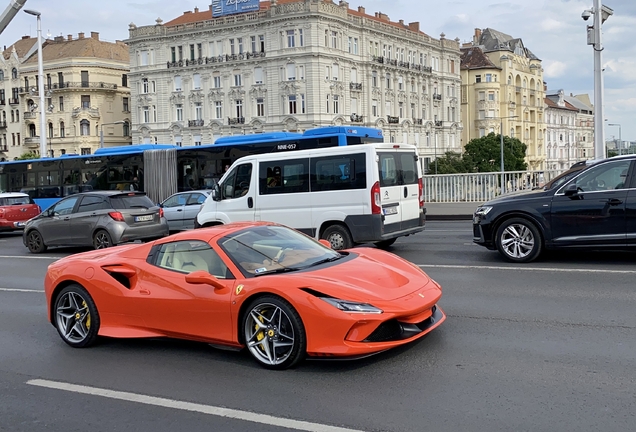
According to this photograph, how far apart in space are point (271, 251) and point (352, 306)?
1.40 metres

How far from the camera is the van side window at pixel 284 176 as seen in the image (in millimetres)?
14719

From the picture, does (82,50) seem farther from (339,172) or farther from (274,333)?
(274,333)

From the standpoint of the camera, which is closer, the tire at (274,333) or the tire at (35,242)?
the tire at (274,333)

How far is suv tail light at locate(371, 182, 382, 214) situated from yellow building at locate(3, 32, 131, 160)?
8826 cm

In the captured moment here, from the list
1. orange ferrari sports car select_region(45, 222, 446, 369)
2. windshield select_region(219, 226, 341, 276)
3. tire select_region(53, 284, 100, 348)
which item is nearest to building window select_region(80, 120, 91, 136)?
orange ferrari sports car select_region(45, 222, 446, 369)

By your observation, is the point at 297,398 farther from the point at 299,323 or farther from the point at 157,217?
the point at 157,217

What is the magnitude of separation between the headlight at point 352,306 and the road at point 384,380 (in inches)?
21.9

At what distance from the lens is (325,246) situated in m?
8.02

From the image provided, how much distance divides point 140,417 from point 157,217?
43.9ft

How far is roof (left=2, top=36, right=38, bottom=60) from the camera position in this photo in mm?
109000

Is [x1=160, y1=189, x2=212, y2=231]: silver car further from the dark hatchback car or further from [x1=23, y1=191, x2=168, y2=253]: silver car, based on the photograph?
the dark hatchback car

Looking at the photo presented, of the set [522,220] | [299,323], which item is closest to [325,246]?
[299,323]

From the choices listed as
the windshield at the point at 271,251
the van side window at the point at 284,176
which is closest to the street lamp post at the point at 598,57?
the van side window at the point at 284,176

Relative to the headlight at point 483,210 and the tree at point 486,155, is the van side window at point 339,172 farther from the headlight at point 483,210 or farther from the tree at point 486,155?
the tree at point 486,155
